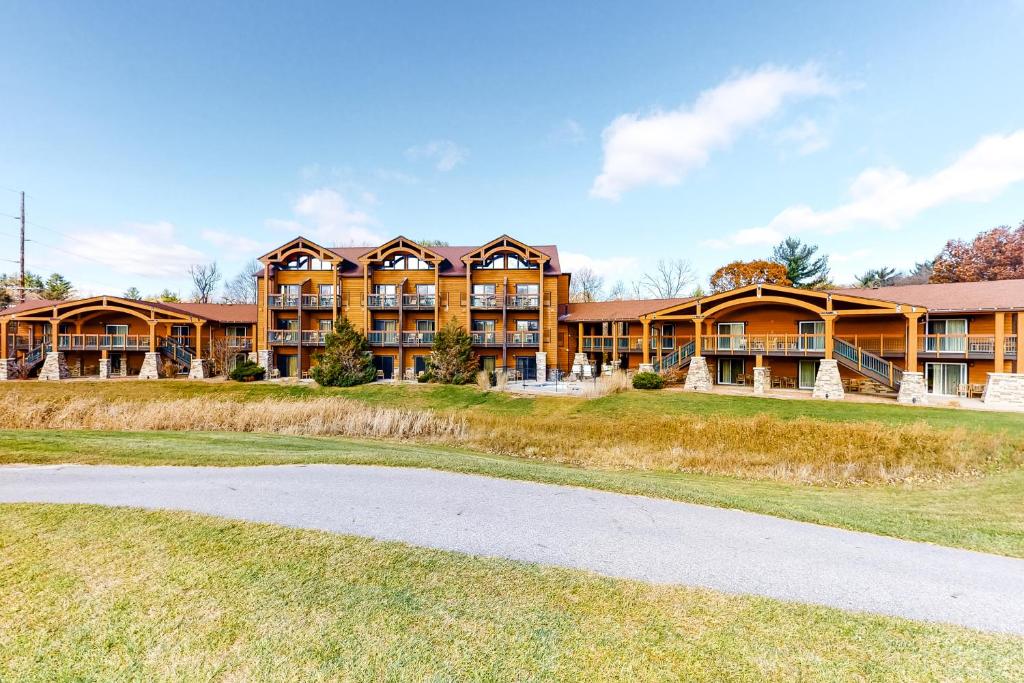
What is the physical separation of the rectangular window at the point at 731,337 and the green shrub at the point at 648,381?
4.42 m

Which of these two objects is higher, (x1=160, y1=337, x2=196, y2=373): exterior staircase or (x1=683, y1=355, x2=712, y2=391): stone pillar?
(x1=160, y1=337, x2=196, y2=373): exterior staircase

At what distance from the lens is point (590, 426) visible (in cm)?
1680

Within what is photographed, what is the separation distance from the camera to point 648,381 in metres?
23.5

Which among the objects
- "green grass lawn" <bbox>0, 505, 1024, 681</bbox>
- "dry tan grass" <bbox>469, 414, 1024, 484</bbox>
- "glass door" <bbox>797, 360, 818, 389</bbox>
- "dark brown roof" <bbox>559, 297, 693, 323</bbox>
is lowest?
"dry tan grass" <bbox>469, 414, 1024, 484</bbox>

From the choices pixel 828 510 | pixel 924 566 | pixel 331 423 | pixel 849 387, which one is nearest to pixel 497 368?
pixel 331 423

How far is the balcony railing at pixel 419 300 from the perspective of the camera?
1229 inches

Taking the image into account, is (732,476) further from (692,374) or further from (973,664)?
(692,374)

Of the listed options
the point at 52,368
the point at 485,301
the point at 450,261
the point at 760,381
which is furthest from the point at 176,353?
the point at 760,381

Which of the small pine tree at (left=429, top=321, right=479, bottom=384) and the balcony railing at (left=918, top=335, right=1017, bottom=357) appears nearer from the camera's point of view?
the balcony railing at (left=918, top=335, right=1017, bottom=357)

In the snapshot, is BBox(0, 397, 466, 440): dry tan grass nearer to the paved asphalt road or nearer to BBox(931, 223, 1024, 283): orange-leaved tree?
the paved asphalt road

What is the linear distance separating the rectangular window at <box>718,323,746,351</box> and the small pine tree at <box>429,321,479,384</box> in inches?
596

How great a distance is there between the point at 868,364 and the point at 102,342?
155 ft

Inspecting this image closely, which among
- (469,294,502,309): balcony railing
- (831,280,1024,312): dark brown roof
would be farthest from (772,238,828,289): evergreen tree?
(469,294,502,309): balcony railing

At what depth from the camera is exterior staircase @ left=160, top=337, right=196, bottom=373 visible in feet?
102
